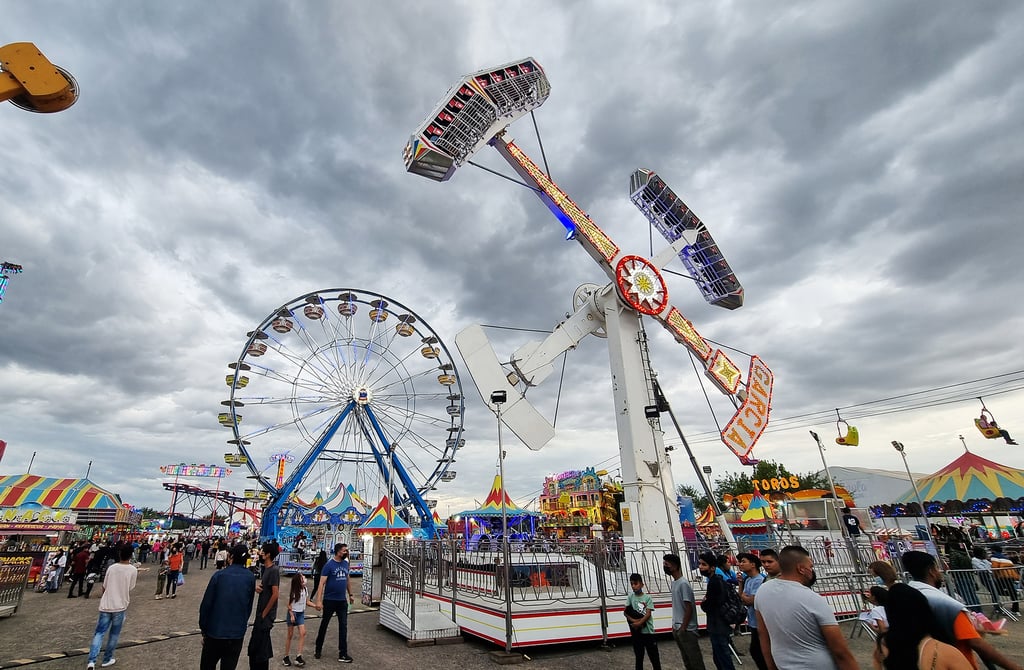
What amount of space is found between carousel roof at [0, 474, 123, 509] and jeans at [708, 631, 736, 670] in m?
34.0

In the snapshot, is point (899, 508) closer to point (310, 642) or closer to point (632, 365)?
point (632, 365)

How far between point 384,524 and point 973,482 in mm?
25181

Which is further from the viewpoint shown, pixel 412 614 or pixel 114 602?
pixel 412 614

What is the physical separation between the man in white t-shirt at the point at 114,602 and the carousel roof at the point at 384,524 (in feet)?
42.3

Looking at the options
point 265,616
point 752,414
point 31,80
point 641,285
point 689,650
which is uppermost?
point 641,285

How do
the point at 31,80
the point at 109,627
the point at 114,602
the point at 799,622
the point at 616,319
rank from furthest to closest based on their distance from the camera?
1. the point at 616,319
2. the point at 109,627
3. the point at 114,602
4. the point at 31,80
5. the point at 799,622

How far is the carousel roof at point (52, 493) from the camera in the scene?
25.1m

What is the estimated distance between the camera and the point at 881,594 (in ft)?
11.7

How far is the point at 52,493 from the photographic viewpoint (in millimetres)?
26078

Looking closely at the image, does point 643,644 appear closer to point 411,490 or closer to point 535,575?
point 535,575

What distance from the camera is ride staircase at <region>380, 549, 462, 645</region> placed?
827 centimetres

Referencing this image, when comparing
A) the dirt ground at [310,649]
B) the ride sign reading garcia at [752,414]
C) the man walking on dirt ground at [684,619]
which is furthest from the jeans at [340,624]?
the ride sign reading garcia at [752,414]

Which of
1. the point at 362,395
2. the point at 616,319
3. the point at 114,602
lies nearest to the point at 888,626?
the point at 114,602

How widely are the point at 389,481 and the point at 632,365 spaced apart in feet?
60.7
